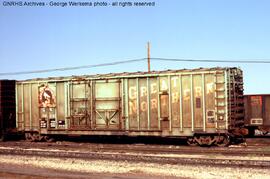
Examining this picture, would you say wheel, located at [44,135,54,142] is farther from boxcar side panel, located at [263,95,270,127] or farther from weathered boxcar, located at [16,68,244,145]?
boxcar side panel, located at [263,95,270,127]

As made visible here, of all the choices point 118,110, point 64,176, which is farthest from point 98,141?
point 64,176

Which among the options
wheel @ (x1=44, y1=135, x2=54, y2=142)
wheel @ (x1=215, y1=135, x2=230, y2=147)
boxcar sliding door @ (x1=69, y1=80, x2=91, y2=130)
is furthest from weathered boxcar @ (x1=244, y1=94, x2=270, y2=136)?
wheel @ (x1=44, y1=135, x2=54, y2=142)

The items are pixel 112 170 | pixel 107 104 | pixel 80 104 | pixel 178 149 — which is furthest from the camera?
pixel 80 104

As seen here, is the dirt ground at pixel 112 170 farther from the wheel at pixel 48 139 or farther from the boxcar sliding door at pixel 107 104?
the wheel at pixel 48 139

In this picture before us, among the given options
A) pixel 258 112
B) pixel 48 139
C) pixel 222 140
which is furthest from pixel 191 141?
pixel 48 139

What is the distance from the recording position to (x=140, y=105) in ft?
70.8

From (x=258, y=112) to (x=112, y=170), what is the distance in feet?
49.1

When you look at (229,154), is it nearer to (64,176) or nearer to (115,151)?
(115,151)

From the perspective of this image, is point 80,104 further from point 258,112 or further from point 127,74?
point 258,112

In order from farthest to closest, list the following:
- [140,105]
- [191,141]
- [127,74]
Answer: [127,74] < [140,105] < [191,141]

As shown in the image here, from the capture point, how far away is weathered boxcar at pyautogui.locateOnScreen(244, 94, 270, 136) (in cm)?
2548

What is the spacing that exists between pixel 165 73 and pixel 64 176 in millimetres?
10278

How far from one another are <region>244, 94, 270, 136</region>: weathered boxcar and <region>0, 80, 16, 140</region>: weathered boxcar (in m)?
14.6

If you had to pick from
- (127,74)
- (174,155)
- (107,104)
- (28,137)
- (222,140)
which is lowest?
(174,155)
